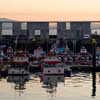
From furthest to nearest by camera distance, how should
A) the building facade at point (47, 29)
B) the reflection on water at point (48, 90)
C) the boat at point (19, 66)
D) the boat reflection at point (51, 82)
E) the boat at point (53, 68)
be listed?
the building facade at point (47, 29)
the boat at point (19, 66)
the boat at point (53, 68)
the boat reflection at point (51, 82)
the reflection on water at point (48, 90)

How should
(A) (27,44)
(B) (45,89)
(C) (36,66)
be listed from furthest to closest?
(A) (27,44) → (C) (36,66) → (B) (45,89)

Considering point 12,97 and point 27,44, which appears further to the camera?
point 27,44

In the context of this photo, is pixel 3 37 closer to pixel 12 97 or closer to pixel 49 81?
pixel 49 81

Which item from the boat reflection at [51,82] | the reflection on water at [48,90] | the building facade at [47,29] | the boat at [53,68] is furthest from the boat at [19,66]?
the building facade at [47,29]

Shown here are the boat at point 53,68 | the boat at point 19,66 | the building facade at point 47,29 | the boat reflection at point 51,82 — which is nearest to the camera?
the boat reflection at point 51,82

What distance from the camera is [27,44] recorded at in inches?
2911

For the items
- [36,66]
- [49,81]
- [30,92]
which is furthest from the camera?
[36,66]

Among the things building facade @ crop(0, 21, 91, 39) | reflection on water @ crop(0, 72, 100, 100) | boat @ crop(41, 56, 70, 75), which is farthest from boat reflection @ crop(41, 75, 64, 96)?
building facade @ crop(0, 21, 91, 39)

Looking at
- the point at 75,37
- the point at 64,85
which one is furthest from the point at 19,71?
the point at 75,37

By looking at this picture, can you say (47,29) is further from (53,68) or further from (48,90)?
(48,90)

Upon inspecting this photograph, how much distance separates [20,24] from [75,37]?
8.12 metres

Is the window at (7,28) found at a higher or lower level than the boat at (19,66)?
higher

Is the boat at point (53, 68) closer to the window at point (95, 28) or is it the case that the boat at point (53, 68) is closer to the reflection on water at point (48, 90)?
the reflection on water at point (48, 90)

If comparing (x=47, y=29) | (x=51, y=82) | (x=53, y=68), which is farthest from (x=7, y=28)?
(x=51, y=82)
